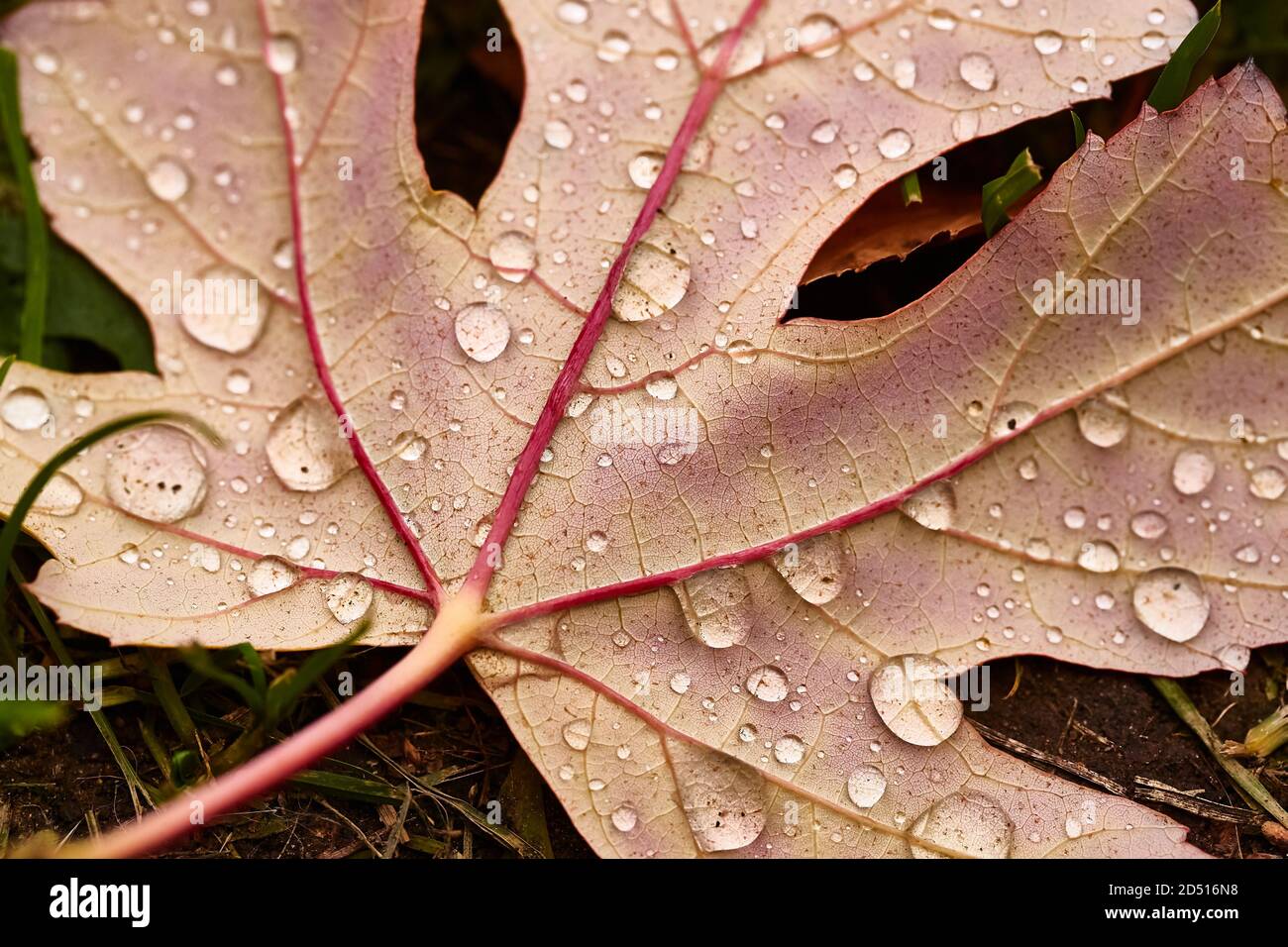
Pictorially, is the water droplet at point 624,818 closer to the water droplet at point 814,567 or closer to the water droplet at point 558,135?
the water droplet at point 814,567

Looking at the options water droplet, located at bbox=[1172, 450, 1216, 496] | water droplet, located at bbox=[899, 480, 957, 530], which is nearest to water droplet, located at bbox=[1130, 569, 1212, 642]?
water droplet, located at bbox=[1172, 450, 1216, 496]

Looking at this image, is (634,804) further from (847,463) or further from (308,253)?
(308,253)

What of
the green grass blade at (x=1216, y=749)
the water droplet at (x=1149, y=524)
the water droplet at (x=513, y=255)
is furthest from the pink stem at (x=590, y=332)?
the green grass blade at (x=1216, y=749)

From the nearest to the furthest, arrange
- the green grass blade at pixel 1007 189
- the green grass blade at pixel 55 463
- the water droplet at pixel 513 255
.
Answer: the green grass blade at pixel 55 463 → the water droplet at pixel 513 255 → the green grass blade at pixel 1007 189

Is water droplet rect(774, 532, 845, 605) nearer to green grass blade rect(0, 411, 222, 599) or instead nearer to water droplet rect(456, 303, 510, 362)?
water droplet rect(456, 303, 510, 362)

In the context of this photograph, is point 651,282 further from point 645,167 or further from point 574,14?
point 574,14

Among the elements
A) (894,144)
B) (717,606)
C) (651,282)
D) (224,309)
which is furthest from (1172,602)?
(224,309)
